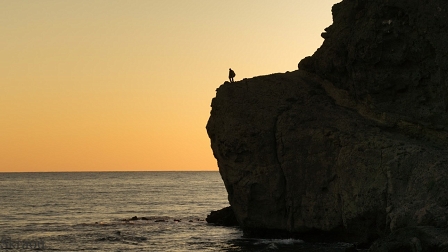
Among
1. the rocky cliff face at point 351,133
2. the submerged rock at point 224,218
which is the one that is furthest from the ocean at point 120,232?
the rocky cliff face at point 351,133

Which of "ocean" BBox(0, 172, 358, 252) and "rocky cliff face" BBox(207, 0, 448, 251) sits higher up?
"rocky cliff face" BBox(207, 0, 448, 251)

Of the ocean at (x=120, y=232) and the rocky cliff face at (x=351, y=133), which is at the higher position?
the rocky cliff face at (x=351, y=133)

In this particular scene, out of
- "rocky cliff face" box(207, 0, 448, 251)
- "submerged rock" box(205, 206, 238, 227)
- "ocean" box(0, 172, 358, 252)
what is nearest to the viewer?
"rocky cliff face" box(207, 0, 448, 251)

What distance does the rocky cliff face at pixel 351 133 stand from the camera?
91.0 ft

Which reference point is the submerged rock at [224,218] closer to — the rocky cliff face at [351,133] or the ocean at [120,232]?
the ocean at [120,232]

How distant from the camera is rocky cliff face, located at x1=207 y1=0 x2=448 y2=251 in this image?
27.7 metres

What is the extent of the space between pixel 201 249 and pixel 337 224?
28.3 feet

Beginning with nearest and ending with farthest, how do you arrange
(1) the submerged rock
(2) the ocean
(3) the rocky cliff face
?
(3) the rocky cliff face < (2) the ocean < (1) the submerged rock

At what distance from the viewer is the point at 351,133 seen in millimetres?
30531

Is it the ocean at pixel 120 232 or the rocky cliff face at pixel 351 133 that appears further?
the ocean at pixel 120 232

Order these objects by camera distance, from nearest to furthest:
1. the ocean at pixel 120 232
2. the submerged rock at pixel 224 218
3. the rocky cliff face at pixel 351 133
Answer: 1. the rocky cliff face at pixel 351 133
2. the ocean at pixel 120 232
3. the submerged rock at pixel 224 218

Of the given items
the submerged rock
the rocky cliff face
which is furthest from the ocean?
the rocky cliff face

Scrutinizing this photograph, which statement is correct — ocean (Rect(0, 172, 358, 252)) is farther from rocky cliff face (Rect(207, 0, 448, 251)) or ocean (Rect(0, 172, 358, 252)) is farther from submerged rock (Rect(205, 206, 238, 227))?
rocky cliff face (Rect(207, 0, 448, 251))

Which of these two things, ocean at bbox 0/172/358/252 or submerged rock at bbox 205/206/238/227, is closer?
ocean at bbox 0/172/358/252
